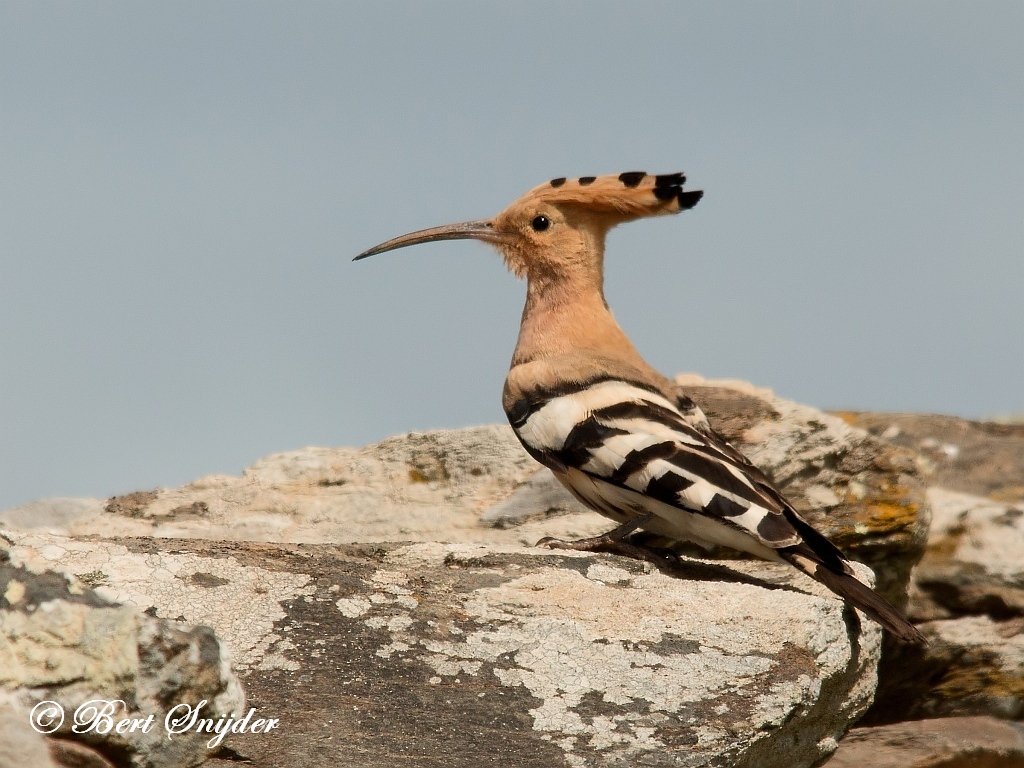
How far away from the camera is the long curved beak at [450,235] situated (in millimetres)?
4789

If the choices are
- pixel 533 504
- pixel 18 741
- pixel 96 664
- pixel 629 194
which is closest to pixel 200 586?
pixel 96 664

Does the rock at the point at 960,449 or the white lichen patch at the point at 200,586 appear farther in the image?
the rock at the point at 960,449

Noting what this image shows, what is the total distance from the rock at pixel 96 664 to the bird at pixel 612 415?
184 cm

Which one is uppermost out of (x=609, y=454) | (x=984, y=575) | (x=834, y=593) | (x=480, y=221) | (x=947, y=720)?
(x=480, y=221)

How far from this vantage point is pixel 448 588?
2.88m

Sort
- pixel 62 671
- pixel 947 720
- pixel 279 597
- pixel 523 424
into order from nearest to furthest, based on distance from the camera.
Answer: pixel 62 671 < pixel 279 597 < pixel 523 424 < pixel 947 720

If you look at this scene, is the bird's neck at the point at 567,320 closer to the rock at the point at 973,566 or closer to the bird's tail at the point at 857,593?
the bird's tail at the point at 857,593

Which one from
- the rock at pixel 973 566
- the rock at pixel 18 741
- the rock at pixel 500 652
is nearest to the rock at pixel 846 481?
the rock at pixel 973 566

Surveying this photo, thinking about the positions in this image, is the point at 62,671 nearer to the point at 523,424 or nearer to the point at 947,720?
the point at 523,424

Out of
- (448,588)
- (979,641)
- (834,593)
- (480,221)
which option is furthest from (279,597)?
(979,641)

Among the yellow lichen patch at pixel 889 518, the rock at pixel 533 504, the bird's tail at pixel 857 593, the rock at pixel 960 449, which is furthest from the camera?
the rock at pixel 960 449

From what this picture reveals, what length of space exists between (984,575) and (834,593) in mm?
1640

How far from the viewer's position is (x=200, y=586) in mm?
2688

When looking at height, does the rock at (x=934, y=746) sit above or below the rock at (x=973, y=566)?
below
